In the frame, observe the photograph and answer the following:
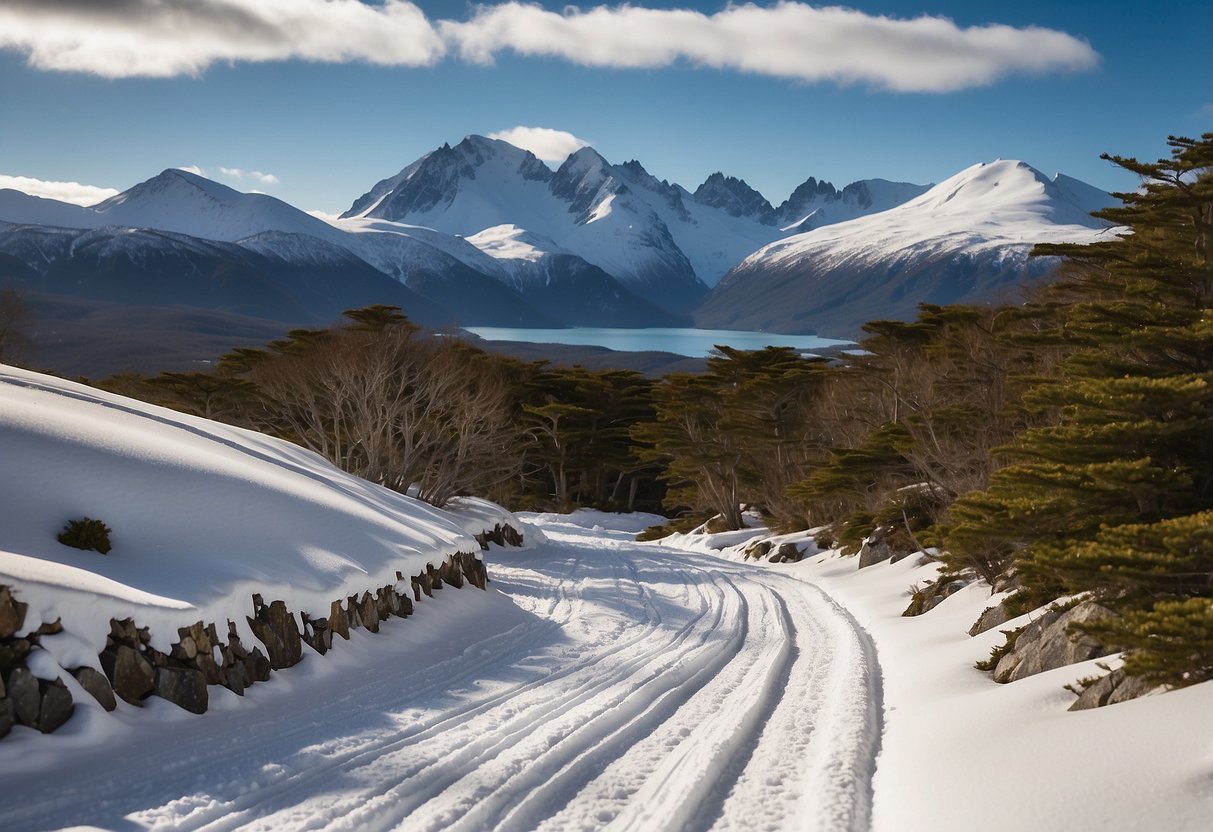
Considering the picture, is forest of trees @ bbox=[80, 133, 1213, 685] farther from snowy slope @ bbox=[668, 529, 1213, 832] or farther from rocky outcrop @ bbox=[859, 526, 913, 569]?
snowy slope @ bbox=[668, 529, 1213, 832]

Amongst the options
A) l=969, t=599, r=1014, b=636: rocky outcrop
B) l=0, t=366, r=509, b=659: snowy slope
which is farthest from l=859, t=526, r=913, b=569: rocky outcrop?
l=0, t=366, r=509, b=659: snowy slope

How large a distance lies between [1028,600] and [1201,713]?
5.15 m

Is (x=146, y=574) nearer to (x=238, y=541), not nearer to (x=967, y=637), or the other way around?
(x=238, y=541)

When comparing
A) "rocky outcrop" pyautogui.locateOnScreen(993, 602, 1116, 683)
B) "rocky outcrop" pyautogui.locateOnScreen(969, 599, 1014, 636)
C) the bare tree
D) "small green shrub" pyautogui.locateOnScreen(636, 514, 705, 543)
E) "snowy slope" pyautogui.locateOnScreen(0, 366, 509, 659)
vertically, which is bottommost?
"small green shrub" pyautogui.locateOnScreen(636, 514, 705, 543)

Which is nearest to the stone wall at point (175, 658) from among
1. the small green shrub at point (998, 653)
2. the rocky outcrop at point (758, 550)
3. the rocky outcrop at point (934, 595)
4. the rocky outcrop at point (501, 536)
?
the small green shrub at point (998, 653)

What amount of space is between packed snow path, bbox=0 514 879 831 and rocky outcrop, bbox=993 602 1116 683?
1.33 metres

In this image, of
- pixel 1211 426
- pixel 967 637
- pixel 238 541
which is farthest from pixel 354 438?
pixel 1211 426

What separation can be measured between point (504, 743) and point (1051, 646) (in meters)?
4.94

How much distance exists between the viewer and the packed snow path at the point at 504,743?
6.11 meters

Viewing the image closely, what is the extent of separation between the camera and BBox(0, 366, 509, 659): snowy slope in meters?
8.21

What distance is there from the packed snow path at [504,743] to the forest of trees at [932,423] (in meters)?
2.39

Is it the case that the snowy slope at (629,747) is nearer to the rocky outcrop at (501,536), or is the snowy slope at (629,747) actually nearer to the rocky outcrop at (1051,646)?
the rocky outcrop at (1051,646)

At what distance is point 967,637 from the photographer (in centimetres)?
1212

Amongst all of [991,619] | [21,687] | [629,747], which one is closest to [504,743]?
[629,747]
